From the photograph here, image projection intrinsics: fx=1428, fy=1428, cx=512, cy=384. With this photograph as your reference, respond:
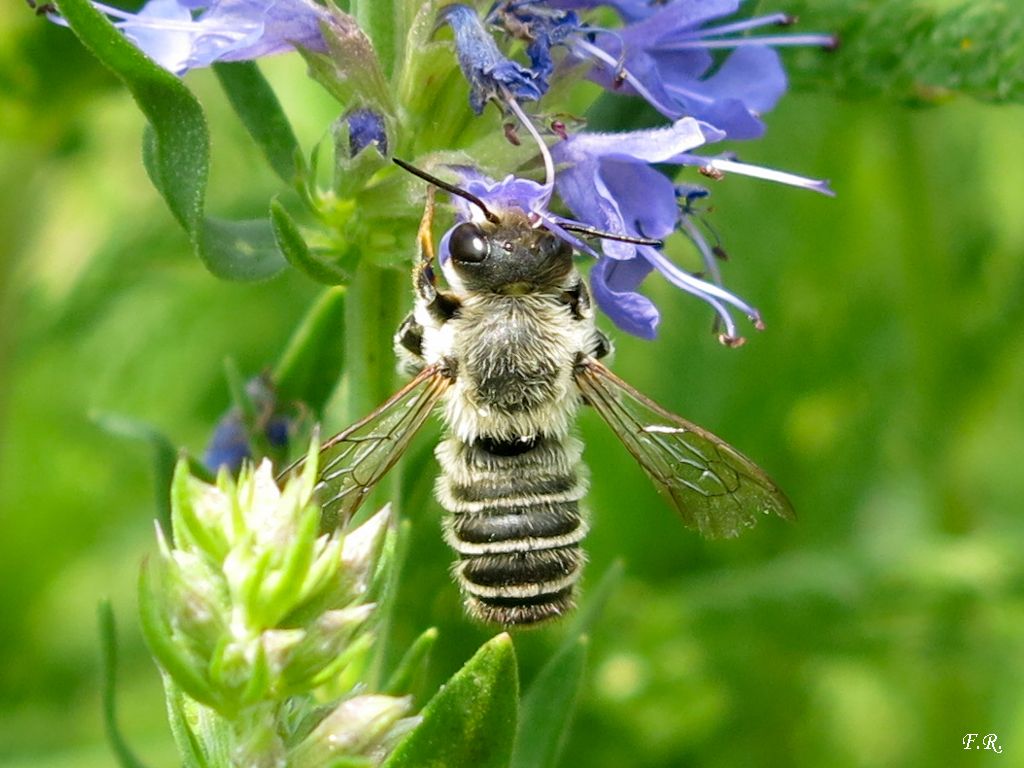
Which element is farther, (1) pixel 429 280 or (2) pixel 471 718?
(1) pixel 429 280

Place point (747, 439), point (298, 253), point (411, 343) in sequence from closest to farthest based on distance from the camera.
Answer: point (298, 253) → point (411, 343) → point (747, 439)

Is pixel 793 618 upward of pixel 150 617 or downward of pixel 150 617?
downward

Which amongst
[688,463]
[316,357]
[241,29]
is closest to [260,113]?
[241,29]

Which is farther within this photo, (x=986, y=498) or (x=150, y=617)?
(x=986, y=498)

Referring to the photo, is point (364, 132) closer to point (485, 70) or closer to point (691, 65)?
point (485, 70)

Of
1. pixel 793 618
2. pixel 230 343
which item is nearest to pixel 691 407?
pixel 793 618

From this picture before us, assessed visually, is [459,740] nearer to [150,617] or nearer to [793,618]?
[150,617]

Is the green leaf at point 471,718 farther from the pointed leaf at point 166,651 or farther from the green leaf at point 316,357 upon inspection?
the green leaf at point 316,357
